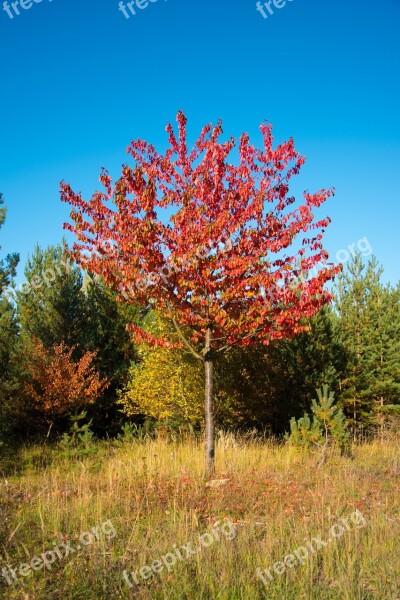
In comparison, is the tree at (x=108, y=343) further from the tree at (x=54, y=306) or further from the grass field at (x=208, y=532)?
the grass field at (x=208, y=532)

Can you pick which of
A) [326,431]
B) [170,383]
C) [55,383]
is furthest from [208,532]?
[55,383]

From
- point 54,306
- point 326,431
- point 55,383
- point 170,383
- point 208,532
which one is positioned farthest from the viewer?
point 54,306

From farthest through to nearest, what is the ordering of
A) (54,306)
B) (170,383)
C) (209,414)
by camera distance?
(54,306) < (170,383) < (209,414)

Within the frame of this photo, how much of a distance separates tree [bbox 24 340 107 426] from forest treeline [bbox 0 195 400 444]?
37 millimetres

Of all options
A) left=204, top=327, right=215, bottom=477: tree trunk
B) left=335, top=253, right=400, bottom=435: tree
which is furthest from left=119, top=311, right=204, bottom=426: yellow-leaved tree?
left=335, top=253, right=400, bottom=435: tree

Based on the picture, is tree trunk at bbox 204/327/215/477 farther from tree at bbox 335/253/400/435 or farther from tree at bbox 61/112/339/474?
tree at bbox 335/253/400/435

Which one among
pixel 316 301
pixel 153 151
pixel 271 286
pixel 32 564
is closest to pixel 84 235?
pixel 153 151

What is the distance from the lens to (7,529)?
5.19 m

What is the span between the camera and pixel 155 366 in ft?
43.1

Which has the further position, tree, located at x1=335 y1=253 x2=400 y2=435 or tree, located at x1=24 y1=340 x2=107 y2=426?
tree, located at x1=335 y1=253 x2=400 y2=435

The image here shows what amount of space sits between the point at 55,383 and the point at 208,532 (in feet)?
31.9

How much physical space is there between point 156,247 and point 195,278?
2.97ft

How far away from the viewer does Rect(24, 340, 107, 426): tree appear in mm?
13977

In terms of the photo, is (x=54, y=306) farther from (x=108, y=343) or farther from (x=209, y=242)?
(x=209, y=242)
